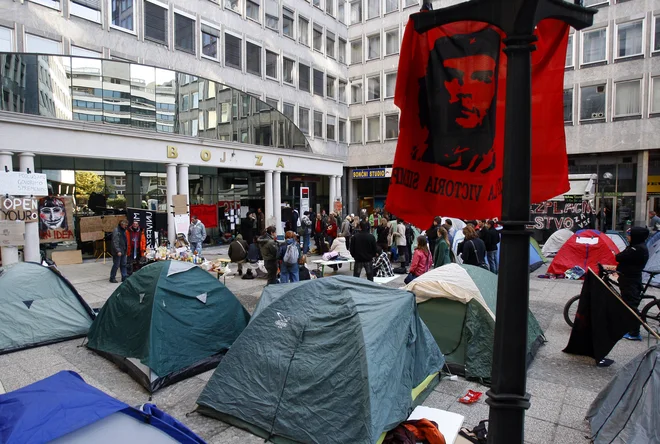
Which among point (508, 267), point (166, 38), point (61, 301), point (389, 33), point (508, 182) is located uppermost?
point (389, 33)

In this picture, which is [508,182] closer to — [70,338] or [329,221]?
[70,338]

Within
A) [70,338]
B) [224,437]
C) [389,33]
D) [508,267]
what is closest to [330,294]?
[224,437]

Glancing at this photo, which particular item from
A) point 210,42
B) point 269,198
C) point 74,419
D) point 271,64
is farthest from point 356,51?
point 74,419

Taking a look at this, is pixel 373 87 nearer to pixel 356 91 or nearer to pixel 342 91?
pixel 356 91

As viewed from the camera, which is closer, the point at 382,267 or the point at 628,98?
the point at 382,267

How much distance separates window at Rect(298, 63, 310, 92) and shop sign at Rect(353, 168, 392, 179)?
312 inches

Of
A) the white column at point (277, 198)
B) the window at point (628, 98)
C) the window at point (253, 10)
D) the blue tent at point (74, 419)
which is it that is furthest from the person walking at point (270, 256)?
the window at point (628, 98)

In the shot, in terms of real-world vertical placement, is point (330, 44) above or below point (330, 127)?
above

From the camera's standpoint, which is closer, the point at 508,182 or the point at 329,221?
the point at 508,182

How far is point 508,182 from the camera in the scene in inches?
84.1

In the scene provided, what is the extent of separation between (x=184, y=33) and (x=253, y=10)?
5.69 meters

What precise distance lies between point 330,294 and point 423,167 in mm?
2924

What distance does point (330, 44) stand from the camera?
113 feet

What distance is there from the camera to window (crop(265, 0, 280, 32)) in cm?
2768
